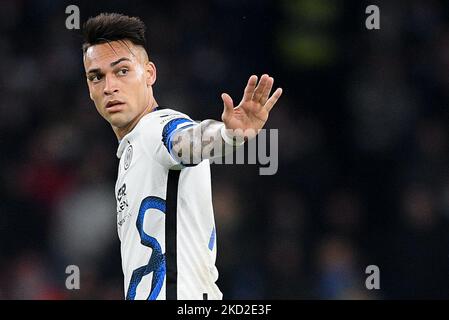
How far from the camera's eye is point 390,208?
24.2 feet

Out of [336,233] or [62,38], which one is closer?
[336,233]

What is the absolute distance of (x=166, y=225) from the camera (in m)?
3.50

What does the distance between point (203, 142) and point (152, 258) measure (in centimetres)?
53

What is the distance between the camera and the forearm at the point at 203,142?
3297 millimetres

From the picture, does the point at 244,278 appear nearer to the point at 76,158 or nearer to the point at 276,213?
the point at 276,213

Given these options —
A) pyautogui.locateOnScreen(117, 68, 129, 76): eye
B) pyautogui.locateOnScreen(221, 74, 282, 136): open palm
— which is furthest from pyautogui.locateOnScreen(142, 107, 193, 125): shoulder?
pyautogui.locateOnScreen(221, 74, 282, 136): open palm

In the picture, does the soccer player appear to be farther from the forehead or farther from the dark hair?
the dark hair

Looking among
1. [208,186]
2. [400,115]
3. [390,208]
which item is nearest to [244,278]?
[390,208]

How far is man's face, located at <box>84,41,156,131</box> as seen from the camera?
396cm

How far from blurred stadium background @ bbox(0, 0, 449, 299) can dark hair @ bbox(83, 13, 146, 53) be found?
2.91 metres

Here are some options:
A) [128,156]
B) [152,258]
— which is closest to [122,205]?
[128,156]


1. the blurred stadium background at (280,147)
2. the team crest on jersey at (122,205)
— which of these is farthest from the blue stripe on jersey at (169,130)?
the blurred stadium background at (280,147)

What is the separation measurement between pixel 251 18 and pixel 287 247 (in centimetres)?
219

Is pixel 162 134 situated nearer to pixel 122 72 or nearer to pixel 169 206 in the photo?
pixel 169 206
